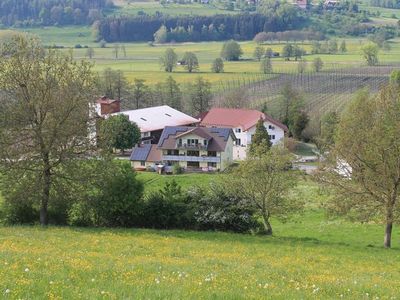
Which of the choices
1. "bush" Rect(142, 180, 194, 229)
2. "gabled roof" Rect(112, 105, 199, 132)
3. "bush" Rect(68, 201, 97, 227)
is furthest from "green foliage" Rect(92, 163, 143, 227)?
"gabled roof" Rect(112, 105, 199, 132)

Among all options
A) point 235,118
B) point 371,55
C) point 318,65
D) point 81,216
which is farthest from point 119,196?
point 371,55

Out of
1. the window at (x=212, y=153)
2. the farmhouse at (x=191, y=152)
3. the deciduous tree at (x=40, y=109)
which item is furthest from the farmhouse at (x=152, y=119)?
the deciduous tree at (x=40, y=109)

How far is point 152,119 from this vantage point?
9975 centimetres

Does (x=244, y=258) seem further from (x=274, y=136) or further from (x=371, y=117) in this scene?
(x=274, y=136)

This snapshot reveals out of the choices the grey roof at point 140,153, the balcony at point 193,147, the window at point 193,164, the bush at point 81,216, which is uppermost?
the bush at point 81,216

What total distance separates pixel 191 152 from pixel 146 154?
601 centimetres

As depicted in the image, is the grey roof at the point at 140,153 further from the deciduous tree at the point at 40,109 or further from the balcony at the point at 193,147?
the deciduous tree at the point at 40,109

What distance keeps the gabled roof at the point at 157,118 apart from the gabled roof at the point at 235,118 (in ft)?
12.6

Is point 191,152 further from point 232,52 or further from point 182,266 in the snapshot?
point 232,52

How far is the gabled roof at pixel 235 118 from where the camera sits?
309 ft

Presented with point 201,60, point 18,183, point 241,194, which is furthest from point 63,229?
point 201,60

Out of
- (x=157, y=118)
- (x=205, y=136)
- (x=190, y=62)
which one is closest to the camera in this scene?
(x=205, y=136)

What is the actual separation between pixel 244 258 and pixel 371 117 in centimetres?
1360

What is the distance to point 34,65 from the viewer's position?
31.3 m
